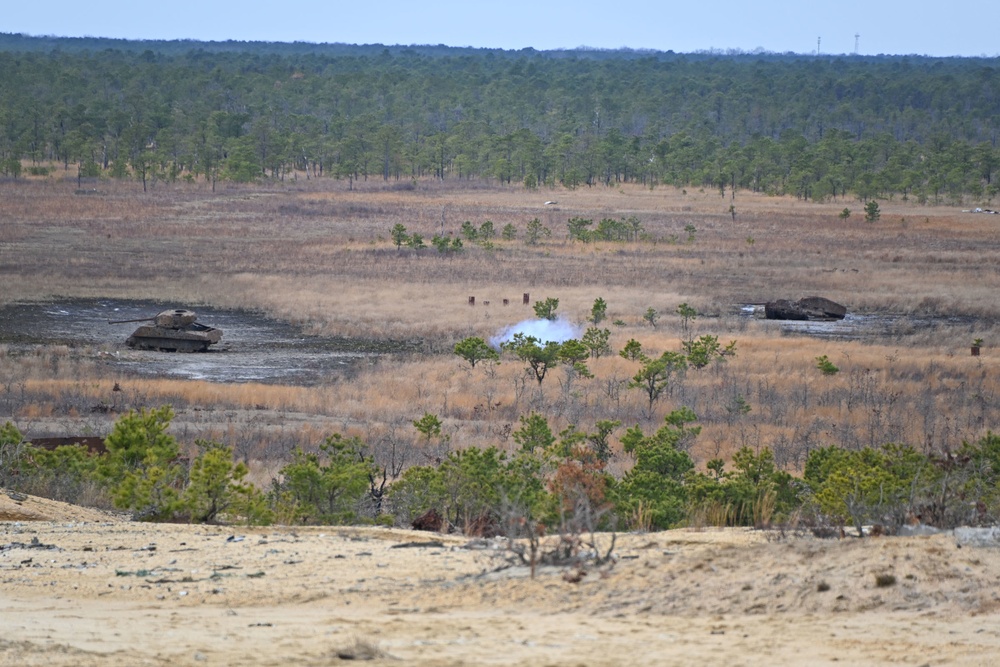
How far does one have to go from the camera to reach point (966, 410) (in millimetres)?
22109

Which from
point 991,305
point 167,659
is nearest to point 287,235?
point 991,305

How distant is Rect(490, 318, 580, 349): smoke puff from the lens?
30469 mm

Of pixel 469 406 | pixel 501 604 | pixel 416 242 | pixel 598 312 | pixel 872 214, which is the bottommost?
pixel 469 406

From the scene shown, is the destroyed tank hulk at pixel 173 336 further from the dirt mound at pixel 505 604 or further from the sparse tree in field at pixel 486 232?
the sparse tree in field at pixel 486 232

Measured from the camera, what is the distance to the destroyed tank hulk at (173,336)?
95.3ft

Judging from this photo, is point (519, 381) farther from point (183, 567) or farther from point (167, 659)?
point (167, 659)

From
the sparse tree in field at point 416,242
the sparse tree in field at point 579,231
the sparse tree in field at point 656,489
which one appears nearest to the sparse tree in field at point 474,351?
the sparse tree in field at point 656,489

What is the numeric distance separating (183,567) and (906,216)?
65.4 meters

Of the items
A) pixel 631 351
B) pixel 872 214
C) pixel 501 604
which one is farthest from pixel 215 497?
pixel 872 214

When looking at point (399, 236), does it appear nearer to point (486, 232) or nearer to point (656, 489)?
point (486, 232)

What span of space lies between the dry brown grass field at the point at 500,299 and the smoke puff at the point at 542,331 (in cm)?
104

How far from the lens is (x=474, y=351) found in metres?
25.6

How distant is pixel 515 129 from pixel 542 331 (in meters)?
90.8

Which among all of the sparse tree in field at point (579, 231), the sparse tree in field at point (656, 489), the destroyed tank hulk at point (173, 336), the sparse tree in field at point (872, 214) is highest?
the sparse tree in field at point (872, 214)
